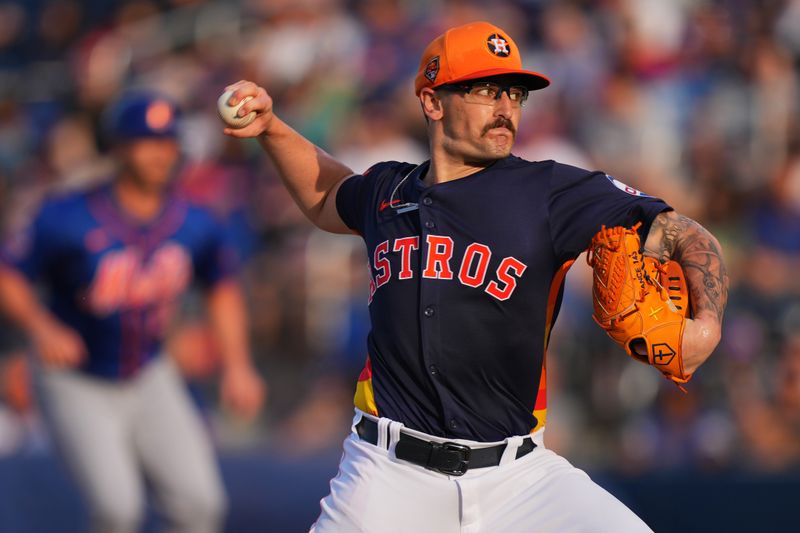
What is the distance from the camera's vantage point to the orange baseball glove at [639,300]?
3357 millimetres

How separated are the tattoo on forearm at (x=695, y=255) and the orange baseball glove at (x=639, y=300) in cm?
5

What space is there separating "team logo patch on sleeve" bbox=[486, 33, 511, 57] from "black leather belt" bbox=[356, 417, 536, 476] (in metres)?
1.28

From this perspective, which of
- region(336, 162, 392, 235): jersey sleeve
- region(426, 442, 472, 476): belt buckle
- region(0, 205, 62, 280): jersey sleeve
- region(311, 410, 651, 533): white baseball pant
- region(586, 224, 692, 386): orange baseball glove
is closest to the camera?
region(586, 224, 692, 386): orange baseball glove

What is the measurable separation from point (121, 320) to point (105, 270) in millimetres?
274

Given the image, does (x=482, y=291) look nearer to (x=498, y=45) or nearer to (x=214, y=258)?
(x=498, y=45)

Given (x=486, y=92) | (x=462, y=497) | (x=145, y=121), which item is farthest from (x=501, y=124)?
(x=145, y=121)

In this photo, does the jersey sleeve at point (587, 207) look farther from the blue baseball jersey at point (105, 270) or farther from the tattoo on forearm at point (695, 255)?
the blue baseball jersey at point (105, 270)

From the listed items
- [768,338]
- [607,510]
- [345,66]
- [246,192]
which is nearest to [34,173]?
[246,192]

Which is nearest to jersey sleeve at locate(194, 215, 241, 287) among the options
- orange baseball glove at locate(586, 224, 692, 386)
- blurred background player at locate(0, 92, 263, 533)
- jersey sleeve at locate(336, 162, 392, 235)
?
blurred background player at locate(0, 92, 263, 533)

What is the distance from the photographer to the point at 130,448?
6059mm

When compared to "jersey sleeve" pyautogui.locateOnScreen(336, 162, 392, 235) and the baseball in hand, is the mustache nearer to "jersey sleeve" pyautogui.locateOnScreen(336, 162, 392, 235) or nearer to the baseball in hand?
"jersey sleeve" pyautogui.locateOnScreen(336, 162, 392, 235)

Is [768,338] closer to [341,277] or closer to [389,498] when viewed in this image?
[341,277]

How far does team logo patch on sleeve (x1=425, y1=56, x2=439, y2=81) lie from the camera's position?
13.1ft

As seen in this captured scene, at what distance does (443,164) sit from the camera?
4.06 meters
